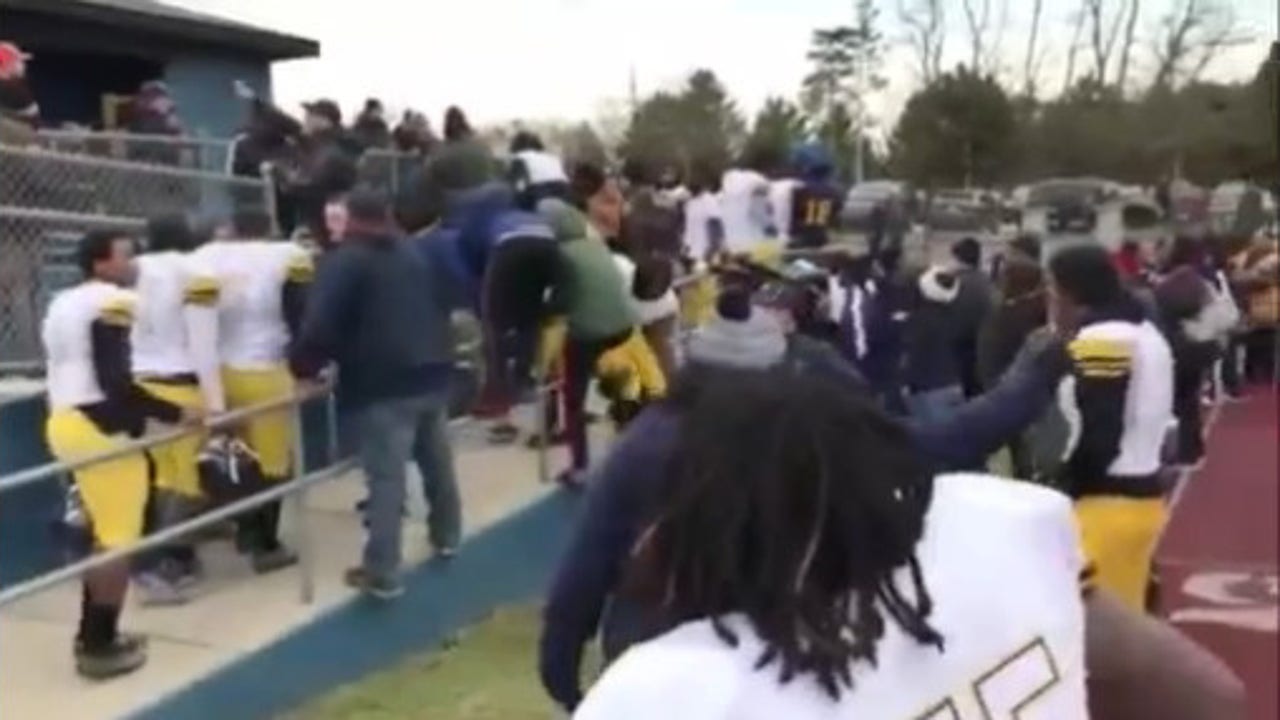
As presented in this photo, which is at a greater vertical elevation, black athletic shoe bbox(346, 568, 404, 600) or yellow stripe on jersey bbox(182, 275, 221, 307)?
yellow stripe on jersey bbox(182, 275, 221, 307)

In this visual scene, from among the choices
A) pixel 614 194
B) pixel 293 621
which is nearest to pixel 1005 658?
pixel 293 621

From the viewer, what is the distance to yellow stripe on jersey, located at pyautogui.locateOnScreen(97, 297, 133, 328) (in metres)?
4.63

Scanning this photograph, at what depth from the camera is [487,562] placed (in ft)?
20.4

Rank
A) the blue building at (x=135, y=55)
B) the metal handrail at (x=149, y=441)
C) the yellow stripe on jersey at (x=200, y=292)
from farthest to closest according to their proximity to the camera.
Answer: the yellow stripe on jersey at (x=200, y=292), the metal handrail at (x=149, y=441), the blue building at (x=135, y=55)

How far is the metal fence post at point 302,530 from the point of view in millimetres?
5348

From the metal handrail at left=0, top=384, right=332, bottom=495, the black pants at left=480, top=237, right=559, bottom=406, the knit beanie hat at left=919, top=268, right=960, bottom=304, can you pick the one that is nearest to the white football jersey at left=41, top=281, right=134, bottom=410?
the metal handrail at left=0, top=384, right=332, bottom=495

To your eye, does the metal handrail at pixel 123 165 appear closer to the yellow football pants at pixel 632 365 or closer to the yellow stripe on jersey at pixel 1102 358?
the yellow football pants at pixel 632 365

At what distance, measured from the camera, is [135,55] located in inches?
255

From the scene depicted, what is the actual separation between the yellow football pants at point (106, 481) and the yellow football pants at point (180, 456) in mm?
404

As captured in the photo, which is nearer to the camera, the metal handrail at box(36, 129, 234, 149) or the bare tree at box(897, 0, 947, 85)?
the bare tree at box(897, 0, 947, 85)

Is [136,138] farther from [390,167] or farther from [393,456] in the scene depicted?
[393,456]

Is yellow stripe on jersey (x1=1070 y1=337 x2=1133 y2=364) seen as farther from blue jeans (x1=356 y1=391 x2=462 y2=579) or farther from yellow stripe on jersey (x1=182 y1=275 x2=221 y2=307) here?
yellow stripe on jersey (x1=182 y1=275 x2=221 y2=307)

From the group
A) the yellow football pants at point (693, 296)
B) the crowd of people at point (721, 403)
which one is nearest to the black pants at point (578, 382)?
the crowd of people at point (721, 403)

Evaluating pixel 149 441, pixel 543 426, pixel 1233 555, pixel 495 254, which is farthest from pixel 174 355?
pixel 1233 555
